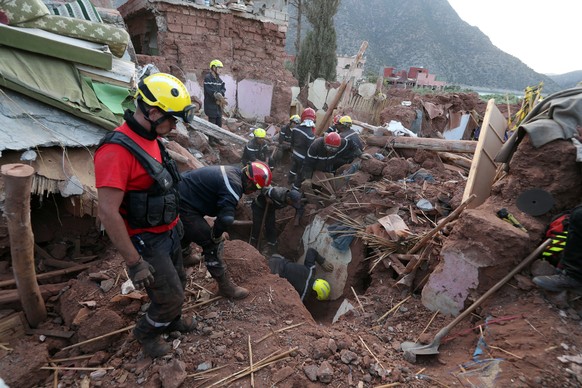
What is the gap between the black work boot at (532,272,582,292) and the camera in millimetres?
2719

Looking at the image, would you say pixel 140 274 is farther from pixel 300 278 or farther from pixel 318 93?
pixel 318 93

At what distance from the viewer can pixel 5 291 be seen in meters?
2.97

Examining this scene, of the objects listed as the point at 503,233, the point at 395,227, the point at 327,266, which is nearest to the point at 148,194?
the point at 503,233

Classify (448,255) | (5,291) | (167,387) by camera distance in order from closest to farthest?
(167,387) → (5,291) → (448,255)

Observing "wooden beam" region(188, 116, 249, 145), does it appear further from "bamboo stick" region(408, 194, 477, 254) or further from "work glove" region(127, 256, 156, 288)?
"work glove" region(127, 256, 156, 288)

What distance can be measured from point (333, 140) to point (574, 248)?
172 inches

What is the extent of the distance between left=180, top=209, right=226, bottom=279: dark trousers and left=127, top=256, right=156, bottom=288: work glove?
1052mm

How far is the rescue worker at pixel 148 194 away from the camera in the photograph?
2113 mm

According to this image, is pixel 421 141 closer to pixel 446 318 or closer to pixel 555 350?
pixel 446 318

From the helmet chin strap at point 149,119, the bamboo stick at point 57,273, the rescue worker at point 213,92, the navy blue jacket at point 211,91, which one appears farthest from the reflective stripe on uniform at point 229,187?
the navy blue jacket at point 211,91

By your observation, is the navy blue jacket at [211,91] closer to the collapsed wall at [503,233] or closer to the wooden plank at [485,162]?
the wooden plank at [485,162]

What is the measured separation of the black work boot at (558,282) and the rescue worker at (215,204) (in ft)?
9.03

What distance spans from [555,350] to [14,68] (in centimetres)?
634

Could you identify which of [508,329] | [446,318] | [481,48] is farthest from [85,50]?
[481,48]
